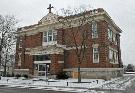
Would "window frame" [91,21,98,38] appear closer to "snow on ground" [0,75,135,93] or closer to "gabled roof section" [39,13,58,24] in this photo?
"gabled roof section" [39,13,58,24]

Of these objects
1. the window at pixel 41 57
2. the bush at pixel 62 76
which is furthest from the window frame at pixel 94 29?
the window at pixel 41 57

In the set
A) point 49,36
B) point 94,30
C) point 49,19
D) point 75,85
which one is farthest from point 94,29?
point 75,85

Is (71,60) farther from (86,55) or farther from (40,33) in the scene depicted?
(40,33)

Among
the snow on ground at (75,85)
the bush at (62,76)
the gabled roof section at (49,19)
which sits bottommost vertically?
the snow on ground at (75,85)

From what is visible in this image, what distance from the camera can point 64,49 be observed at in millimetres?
40438

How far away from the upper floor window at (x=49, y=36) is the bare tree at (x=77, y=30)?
2.27m

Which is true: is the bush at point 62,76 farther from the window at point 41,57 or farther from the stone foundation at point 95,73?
the window at point 41,57

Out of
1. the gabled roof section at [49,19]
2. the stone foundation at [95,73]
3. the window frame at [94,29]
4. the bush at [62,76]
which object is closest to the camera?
the stone foundation at [95,73]

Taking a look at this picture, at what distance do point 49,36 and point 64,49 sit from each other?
Result: 4736 millimetres

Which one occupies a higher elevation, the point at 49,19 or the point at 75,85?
the point at 49,19

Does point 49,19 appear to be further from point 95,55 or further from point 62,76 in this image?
point 62,76

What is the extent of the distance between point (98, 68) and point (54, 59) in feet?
24.6

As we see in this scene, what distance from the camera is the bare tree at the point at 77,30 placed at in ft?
118

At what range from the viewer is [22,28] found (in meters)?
50.0
